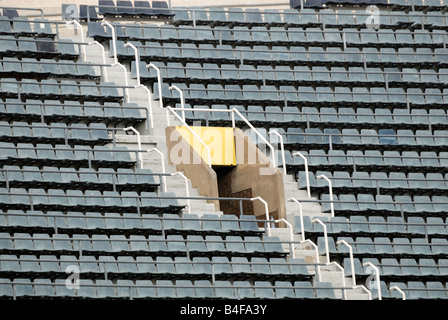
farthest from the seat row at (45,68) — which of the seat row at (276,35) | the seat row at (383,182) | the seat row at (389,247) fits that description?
the seat row at (389,247)

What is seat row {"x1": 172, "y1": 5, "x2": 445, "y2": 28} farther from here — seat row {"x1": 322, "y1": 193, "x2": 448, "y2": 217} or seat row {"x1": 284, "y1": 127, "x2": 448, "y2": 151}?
seat row {"x1": 322, "y1": 193, "x2": 448, "y2": 217}

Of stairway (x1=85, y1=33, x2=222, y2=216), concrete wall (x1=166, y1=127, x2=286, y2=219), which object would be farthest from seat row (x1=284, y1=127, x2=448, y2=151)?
stairway (x1=85, y1=33, x2=222, y2=216)

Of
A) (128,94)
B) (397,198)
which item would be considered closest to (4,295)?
(128,94)

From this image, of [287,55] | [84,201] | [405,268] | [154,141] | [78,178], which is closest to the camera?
[84,201]

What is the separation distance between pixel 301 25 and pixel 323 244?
5954 mm

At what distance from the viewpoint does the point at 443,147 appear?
18.6 metres

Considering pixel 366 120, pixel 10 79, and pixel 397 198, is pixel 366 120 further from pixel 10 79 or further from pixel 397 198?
pixel 10 79

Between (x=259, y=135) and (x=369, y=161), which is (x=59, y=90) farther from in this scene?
(x=369, y=161)

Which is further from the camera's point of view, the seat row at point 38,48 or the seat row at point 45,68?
the seat row at point 38,48

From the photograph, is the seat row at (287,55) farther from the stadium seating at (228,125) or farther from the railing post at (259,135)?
the railing post at (259,135)

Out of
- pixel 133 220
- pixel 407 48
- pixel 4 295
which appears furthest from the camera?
pixel 407 48

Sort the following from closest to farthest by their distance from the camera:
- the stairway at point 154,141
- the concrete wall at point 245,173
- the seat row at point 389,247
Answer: the seat row at point 389,247
the stairway at point 154,141
the concrete wall at point 245,173

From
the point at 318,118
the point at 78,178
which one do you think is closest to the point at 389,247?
the point at 318,118

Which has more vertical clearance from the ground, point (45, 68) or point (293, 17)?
point (293, 17)
